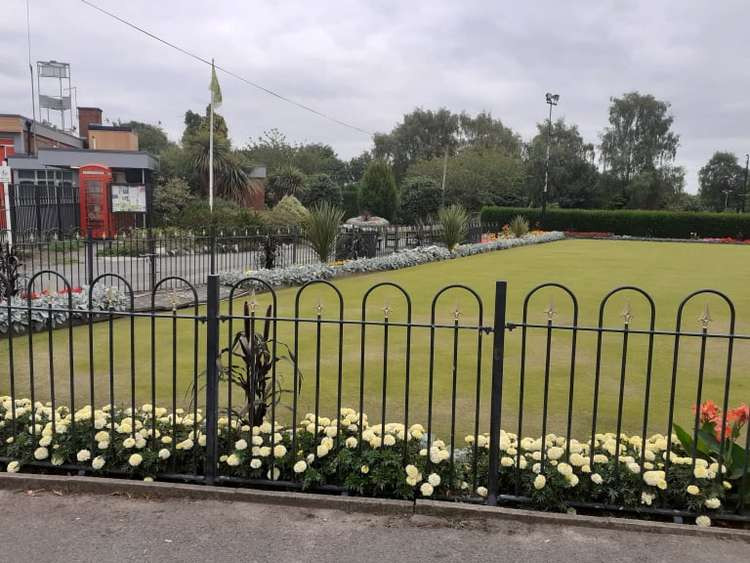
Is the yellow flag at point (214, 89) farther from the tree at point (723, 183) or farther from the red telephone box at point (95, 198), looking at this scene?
the tree at point (723, 183)

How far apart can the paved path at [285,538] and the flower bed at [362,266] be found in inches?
221

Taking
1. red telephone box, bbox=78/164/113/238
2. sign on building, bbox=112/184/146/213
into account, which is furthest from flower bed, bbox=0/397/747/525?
sign on building, bbox=112/184/146/213

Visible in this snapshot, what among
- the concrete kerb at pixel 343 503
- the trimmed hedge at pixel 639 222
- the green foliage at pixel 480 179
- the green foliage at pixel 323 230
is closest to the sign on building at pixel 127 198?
the green foliage at pixel 323 230

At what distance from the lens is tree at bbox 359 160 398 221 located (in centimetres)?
3269

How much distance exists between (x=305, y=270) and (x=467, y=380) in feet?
26.1

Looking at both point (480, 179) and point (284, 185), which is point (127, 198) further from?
point (480, 179)

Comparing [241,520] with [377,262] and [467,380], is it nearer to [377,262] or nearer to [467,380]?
[467,380]

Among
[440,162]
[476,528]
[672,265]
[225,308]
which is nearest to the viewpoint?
[476,528]

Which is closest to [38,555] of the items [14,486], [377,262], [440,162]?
[14,486]

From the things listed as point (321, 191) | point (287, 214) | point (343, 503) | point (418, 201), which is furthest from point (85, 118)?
point (343, 503)

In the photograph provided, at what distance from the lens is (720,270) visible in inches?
708

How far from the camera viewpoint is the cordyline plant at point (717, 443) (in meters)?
3.36

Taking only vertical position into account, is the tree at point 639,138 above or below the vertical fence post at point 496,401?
above

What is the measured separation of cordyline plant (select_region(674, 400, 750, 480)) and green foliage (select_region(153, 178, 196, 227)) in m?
22.6
